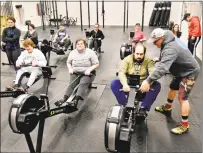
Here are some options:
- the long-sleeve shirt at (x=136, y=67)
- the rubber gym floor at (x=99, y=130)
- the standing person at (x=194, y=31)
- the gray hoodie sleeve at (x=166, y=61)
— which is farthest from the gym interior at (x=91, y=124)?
the standing person at (x=194, y=31)

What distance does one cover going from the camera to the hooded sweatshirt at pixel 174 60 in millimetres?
2107

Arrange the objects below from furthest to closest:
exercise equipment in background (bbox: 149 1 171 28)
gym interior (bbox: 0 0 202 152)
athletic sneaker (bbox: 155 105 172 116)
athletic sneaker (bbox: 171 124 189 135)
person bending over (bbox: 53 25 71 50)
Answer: exercise equipment in background (bbox: 149 1 171 28) < person bending over (bbox: 53 25 71 50) < athletic sneaker (bbox: 155 105 172 116) < athletic sneaker (bbox: 171 124 189 135) < gym interior (bbox: 0 0 202 152)

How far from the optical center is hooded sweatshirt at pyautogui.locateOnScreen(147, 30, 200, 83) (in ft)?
6.91

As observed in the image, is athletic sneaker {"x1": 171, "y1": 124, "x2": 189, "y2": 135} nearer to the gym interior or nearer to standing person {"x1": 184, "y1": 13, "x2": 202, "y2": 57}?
the gym interior

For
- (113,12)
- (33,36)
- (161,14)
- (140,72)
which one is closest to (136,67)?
(140,72)

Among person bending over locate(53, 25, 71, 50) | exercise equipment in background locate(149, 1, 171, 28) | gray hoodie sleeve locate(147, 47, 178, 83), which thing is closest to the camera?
gray hoodie sleeve locate(147, 47, 178, 83)

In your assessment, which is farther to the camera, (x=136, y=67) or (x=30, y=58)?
(x=30, y=58)

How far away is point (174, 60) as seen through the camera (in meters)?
2.14

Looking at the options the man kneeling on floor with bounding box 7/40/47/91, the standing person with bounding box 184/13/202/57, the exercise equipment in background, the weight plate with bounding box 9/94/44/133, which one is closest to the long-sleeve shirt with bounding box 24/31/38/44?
the man kneeling on floor with bounding box 7/40/47/91

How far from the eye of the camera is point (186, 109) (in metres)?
2.31

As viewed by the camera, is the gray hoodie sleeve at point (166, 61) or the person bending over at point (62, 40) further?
the person bending over at point (62, 40)

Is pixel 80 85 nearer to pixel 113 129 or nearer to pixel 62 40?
pixel 113 129

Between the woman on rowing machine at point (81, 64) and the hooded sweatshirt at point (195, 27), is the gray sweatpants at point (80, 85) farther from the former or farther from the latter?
the hooded sweatshirt at point (195, 27)

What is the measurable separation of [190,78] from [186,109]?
360mm
